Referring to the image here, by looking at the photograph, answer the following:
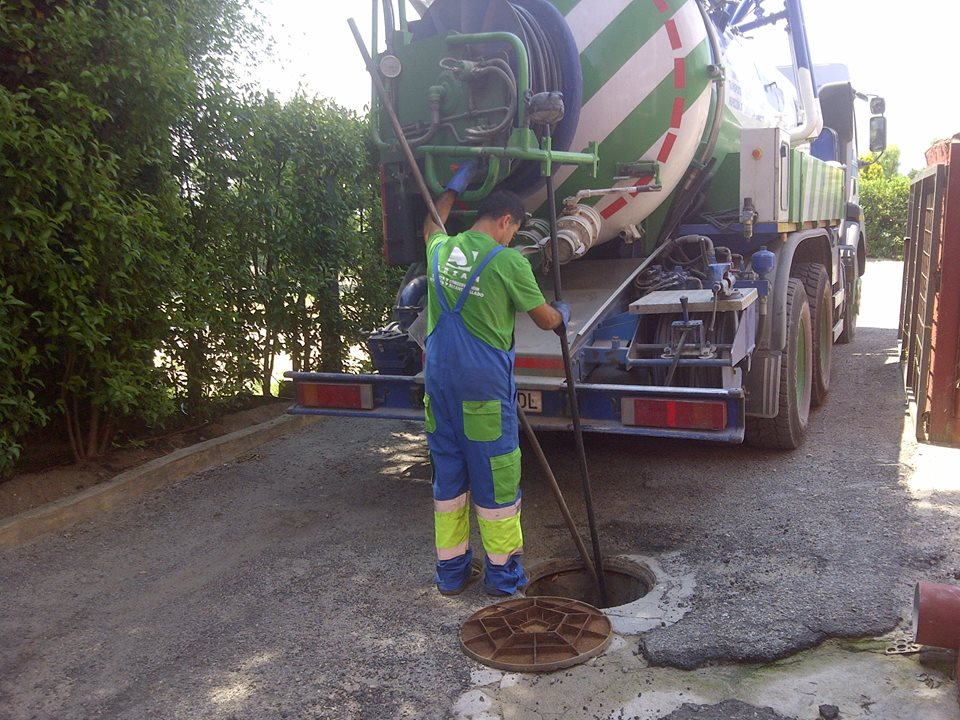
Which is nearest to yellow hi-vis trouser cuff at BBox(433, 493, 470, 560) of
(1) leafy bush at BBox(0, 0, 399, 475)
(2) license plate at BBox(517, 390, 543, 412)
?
(2) license plate at BBox(517, 390, 543, 412)

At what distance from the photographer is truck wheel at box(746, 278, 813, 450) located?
196 inches

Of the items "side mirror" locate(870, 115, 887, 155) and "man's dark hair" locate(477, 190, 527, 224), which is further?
"side mirror" locate(870, 115, 887, 155)

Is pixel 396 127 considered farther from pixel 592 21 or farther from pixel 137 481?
pixel 137 481

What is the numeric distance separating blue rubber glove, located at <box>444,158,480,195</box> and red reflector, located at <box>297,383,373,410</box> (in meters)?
1.27

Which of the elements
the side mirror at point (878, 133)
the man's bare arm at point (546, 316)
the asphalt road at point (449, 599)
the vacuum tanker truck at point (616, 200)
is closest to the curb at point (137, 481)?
the asphalt road at point (449, 599)

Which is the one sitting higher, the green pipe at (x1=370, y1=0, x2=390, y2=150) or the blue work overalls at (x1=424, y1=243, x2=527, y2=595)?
the green pipe at (x1=370, y1=0, x2=390, y2=150)

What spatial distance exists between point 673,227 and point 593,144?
946 mm

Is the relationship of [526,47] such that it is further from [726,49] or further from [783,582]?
[783,582]

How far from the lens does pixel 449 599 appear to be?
3537 mm

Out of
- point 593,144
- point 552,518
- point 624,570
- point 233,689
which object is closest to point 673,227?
point 593,144

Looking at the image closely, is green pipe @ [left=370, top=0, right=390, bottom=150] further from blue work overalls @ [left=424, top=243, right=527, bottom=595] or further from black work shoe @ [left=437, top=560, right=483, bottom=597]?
black work shoe @ [left=437, top=560, right=483, bottom=597]

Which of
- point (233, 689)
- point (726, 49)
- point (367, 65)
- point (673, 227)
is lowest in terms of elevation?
point (233, 689)

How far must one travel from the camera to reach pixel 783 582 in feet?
11.3

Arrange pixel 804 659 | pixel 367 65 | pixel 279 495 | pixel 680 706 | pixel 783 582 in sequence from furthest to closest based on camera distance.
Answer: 1. pixel 279 495
2. pixel 367 65
3. pixel 783 582
4. pixel 804 659
5. pixel 680 706
